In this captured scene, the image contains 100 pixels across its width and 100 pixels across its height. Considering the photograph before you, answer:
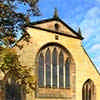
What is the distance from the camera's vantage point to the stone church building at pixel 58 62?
23.4m

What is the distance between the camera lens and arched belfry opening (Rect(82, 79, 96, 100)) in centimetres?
2648

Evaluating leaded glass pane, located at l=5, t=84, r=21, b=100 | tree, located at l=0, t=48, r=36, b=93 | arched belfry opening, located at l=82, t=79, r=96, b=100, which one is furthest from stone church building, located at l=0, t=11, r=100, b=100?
tree, located at l=0, t=48, r=36, b=93

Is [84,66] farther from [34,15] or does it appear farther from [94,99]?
[34,15]

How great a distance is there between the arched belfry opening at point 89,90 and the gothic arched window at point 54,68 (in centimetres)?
257

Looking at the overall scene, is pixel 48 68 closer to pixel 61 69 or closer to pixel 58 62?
pixel 58 62

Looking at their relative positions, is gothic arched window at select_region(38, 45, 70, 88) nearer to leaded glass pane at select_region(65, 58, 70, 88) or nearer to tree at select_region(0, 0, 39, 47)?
leaded glass pane at select_region(65, 58, 70, 88)

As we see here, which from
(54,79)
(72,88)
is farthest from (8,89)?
(72,88)

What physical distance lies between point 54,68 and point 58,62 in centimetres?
87

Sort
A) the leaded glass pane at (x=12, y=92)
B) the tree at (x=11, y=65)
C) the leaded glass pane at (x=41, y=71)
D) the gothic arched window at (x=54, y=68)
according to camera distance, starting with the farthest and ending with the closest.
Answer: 1. the gothic arched window at (x=54, y=68)
2. the leaded glass pane at (x=41, y=71)
3. the leaded glass pane at (x=12, y=92)
4. the tree at (x=11, y=65)

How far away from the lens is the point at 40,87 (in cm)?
2353

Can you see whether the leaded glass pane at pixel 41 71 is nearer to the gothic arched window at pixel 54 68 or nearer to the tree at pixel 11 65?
the gothic arched window at pixel 54 68

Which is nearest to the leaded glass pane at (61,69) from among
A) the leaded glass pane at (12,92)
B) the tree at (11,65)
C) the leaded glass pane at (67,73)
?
the leaded glass pane at (67,73)

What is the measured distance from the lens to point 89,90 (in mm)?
26859

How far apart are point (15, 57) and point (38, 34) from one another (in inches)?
414
